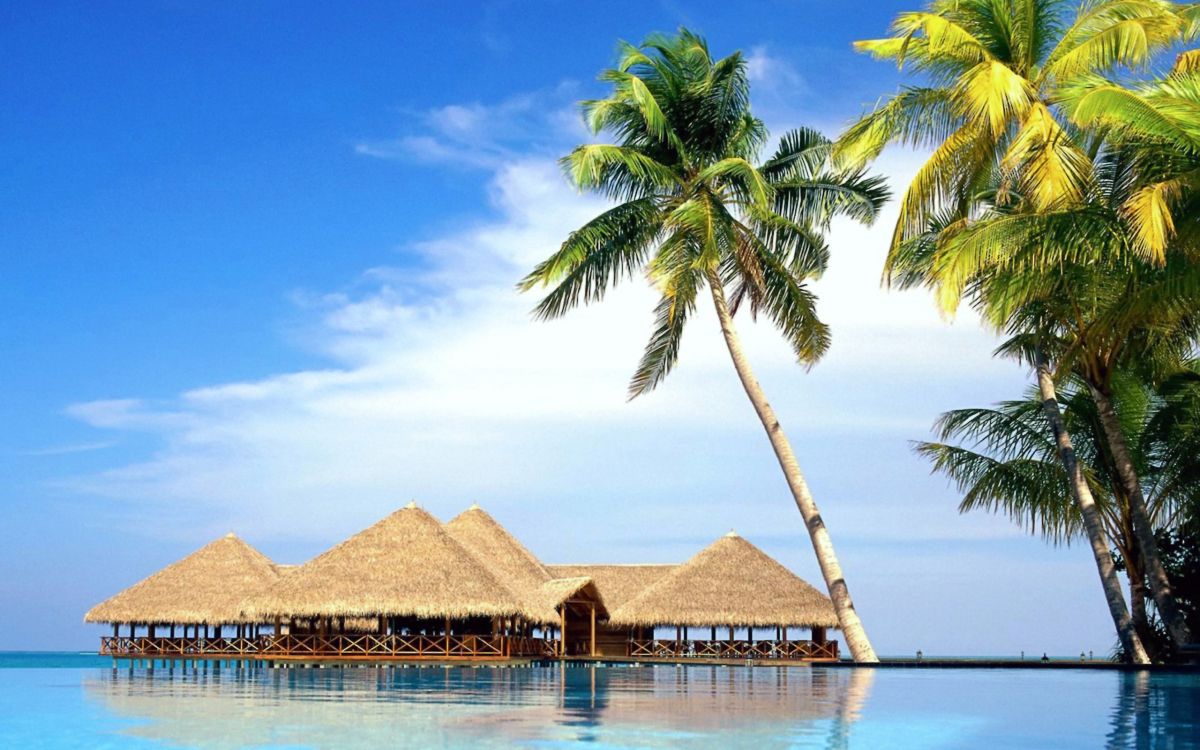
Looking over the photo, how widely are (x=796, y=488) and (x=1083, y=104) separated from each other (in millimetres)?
6526

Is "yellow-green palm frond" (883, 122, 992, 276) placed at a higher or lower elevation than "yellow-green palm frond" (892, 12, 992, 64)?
lower

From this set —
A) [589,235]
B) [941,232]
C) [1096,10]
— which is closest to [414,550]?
[589,235]

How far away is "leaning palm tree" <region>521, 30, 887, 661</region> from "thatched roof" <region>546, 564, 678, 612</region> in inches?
486

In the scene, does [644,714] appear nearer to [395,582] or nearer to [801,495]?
[801,495]

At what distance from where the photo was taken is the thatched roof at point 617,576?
28219 mm

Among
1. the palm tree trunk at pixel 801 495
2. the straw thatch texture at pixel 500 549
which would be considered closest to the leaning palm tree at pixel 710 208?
the palm tree trunk at pixel 801 495

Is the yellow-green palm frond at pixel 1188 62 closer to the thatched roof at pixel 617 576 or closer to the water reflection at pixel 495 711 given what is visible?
the water reflection at pixel 495 711

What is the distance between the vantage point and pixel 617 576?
94.8ft

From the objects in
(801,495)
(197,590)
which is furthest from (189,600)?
(801,495)

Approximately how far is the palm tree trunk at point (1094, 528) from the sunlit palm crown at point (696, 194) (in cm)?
291

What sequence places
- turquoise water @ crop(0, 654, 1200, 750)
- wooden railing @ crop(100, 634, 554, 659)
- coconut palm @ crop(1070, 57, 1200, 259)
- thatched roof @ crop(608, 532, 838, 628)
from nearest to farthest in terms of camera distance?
turquoise water @ crop(0, 654, 1200, 750)
coconut palm @ crop(1070, 57, 1200, 259)
wooden railing @ crop(100, 634, 554, 659)
thatched roof @ crop(608, 532, 838, 628)

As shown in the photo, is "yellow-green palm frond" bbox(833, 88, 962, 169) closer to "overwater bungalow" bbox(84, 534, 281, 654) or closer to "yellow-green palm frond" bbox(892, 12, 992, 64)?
"yellow-green palm frond" bbox(892, 12, 992, 64)

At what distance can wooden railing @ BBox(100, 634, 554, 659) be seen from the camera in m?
22.6

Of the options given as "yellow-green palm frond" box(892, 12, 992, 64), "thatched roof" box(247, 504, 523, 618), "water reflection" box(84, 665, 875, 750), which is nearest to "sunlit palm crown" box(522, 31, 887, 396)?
"yellow-green palm frond" box(892, 12, 992, 64)
